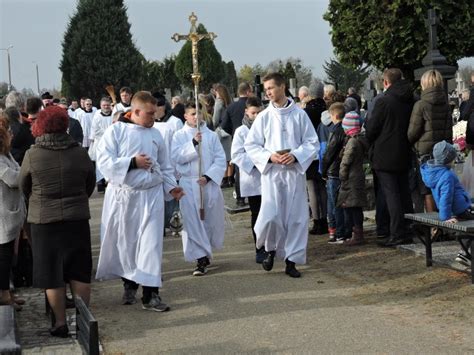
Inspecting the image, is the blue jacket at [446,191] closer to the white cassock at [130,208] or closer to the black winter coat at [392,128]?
the black winter coat at [392,128]

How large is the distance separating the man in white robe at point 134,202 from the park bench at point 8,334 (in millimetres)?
1791

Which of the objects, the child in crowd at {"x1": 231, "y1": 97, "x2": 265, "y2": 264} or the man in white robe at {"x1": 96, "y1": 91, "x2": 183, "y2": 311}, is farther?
the child in crowd at {"x1": 231, "y1": 97, "x2": 265, "y2": 264}

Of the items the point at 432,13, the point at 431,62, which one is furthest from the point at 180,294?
the point at 432,13

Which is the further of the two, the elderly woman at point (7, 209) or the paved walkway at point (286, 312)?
the elderly woman at point (7, 209)

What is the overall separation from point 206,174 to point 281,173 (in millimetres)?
888

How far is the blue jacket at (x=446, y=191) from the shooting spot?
8.42 metres

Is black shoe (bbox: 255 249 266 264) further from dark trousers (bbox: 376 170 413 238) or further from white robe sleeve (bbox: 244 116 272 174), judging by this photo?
dark trousers (bbox: 376 170 413 238)

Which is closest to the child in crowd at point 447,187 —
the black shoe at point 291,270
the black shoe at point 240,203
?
the black shoe at point 291,270

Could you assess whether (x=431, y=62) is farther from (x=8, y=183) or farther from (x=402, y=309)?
(x=8, y=183)

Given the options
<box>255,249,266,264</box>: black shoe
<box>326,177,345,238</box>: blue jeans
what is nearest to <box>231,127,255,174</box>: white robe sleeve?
<box>255,249,266,264</box>: black shoe

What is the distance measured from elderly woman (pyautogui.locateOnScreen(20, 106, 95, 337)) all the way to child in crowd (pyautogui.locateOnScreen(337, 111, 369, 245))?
4.31m

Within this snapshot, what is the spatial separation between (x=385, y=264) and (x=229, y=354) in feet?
11.7

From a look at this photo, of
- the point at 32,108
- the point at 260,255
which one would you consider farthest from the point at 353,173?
the point at 32,108

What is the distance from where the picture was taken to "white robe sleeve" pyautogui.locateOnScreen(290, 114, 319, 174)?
930 cm
